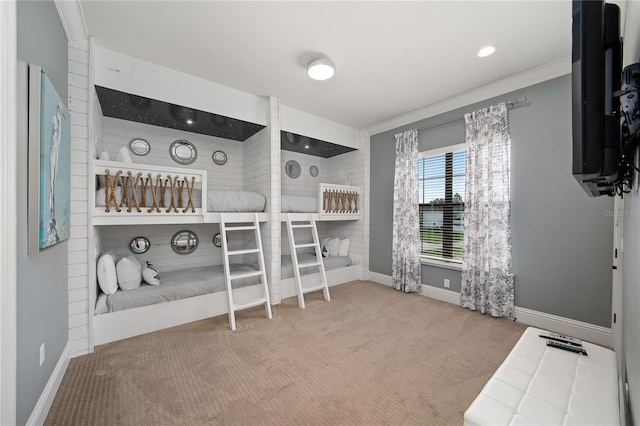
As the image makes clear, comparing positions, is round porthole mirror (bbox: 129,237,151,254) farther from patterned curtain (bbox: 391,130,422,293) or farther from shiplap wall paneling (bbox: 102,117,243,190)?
patterned curtain (bbox: 391,130,422,293)

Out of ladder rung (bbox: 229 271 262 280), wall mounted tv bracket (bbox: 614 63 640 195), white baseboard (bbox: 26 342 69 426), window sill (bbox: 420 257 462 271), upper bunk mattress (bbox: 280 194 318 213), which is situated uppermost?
wall mounted tv bracket (bbox: 614 63 640 195)

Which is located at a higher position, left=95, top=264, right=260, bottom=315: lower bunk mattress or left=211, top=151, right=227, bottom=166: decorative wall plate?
left=211, top=151, right=227, bottom=166: decorative wall plate

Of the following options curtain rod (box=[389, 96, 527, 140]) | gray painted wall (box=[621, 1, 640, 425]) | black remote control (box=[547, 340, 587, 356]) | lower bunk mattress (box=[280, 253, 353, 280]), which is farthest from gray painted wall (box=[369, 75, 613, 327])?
lower bunk mattress (box=[280, 253, 353, 280])

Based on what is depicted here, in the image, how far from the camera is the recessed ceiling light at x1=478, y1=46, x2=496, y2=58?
233 centimetres

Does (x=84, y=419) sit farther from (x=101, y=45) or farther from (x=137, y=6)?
(x=101, y=45)

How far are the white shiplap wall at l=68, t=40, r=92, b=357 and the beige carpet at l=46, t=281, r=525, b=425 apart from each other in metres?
0.30

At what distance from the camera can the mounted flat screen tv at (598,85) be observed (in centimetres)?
98

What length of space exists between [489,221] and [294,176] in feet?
10.4

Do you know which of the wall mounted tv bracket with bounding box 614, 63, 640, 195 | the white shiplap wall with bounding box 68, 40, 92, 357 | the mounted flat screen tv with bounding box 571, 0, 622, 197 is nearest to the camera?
the wall mounted tv bracket with bounding box 614, 63, 640, 195

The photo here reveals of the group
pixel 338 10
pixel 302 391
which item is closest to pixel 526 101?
pixel 338 10

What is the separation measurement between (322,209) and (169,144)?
7.60 ft

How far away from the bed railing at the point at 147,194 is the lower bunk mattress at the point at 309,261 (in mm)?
1365

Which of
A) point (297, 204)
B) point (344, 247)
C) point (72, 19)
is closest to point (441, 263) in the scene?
point (344, 247)

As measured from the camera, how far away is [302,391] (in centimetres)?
173
